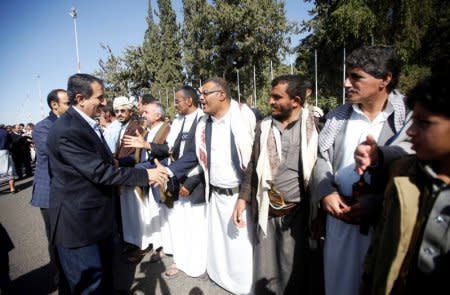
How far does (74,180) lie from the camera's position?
2.11 m

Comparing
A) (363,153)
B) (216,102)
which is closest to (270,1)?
(216,102)

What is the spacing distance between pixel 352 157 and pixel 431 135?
30.4 inches

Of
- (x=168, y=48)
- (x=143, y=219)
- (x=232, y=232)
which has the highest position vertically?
(x=168, y=48)

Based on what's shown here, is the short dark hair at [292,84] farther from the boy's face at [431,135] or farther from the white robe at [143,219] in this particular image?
the white robe at [143,219]

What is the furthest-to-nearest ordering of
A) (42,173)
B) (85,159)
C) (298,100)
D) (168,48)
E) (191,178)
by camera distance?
(168,48), (191,178), (42,173), (298,100), (85,159)

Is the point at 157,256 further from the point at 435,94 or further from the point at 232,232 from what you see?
the point at 435,94

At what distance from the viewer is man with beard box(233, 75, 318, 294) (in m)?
2.31

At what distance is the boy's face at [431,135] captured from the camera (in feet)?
3.65

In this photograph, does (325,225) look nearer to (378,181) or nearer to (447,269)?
(378,181)

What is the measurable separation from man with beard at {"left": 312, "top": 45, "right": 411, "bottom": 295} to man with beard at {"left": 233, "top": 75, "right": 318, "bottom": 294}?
0.27 meters

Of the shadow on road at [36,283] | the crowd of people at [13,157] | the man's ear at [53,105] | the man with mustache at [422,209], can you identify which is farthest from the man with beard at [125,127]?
the crowd of people at [13,157]

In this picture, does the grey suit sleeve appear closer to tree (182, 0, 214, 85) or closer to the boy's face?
the boy's face

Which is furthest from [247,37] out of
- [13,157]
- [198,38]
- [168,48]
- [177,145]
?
[177,145]

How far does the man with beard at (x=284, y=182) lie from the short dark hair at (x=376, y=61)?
22.8 inches
